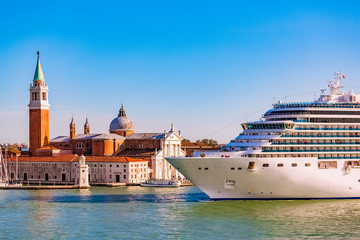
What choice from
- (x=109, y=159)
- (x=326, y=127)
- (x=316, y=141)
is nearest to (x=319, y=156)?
(x=316, y=141)

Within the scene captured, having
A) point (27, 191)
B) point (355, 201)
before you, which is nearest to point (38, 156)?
point (27, 191)

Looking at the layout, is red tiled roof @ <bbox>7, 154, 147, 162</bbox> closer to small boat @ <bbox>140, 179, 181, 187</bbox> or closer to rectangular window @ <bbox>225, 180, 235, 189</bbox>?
small boat @ <bbox>140, 179, 181, 187</bbox>

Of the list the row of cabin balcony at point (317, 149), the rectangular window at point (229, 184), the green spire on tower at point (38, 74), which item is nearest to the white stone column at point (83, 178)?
the green spire on tower at point (38, 74)

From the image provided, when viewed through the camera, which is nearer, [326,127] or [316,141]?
[316,141]

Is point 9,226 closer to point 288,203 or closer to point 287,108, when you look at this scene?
point 288,203

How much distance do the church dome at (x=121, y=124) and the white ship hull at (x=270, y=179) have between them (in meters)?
33.1

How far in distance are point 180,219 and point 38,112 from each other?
121 feet

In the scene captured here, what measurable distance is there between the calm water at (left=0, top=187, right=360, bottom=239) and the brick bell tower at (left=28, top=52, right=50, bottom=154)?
2725cm

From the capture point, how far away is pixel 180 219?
87.0ft

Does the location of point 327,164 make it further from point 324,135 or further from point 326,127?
point 326,127

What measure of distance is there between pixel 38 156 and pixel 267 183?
34.6m

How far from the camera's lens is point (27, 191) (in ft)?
146

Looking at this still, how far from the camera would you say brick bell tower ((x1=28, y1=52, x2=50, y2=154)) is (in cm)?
6006

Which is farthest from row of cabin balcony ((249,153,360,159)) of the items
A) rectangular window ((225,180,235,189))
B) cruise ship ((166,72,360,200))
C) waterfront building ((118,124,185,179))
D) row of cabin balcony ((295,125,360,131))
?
waterfront building ((118,124,185,179))
